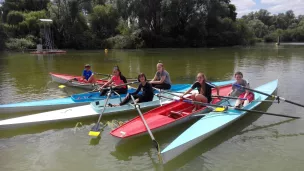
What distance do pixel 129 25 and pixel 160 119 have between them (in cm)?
4659

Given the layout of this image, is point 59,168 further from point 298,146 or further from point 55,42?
point 55,42

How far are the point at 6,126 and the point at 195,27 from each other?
1825 inches

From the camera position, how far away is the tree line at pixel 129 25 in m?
48.5

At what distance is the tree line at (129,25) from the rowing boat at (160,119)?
40884 mm

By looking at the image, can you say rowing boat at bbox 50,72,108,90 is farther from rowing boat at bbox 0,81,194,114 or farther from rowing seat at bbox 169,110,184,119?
rowing seat at bbox 169,110,184,119

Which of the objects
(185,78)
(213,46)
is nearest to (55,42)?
(213,46)

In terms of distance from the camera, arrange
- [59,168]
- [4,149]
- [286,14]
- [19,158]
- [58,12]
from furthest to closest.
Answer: [286,14] < [58,12] < [4,149] < [19,158] < [59,168]

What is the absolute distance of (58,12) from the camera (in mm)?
50188

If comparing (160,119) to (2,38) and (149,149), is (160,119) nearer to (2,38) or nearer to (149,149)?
(149,149)

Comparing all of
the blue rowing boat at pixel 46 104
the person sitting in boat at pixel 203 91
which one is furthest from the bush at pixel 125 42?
the person sitting in boat at pixel 203 91

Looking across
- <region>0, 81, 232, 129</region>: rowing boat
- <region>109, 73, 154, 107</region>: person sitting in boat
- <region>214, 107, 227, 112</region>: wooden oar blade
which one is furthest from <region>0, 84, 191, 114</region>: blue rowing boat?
<region>214, 107, 227, 112</region>: wooden oar blade

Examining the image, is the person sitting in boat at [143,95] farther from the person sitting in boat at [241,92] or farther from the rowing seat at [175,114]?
the person sitting in boat at [241,92]

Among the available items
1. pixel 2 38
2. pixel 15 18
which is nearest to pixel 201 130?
pixel 2 38

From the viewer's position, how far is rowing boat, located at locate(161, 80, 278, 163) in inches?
232
